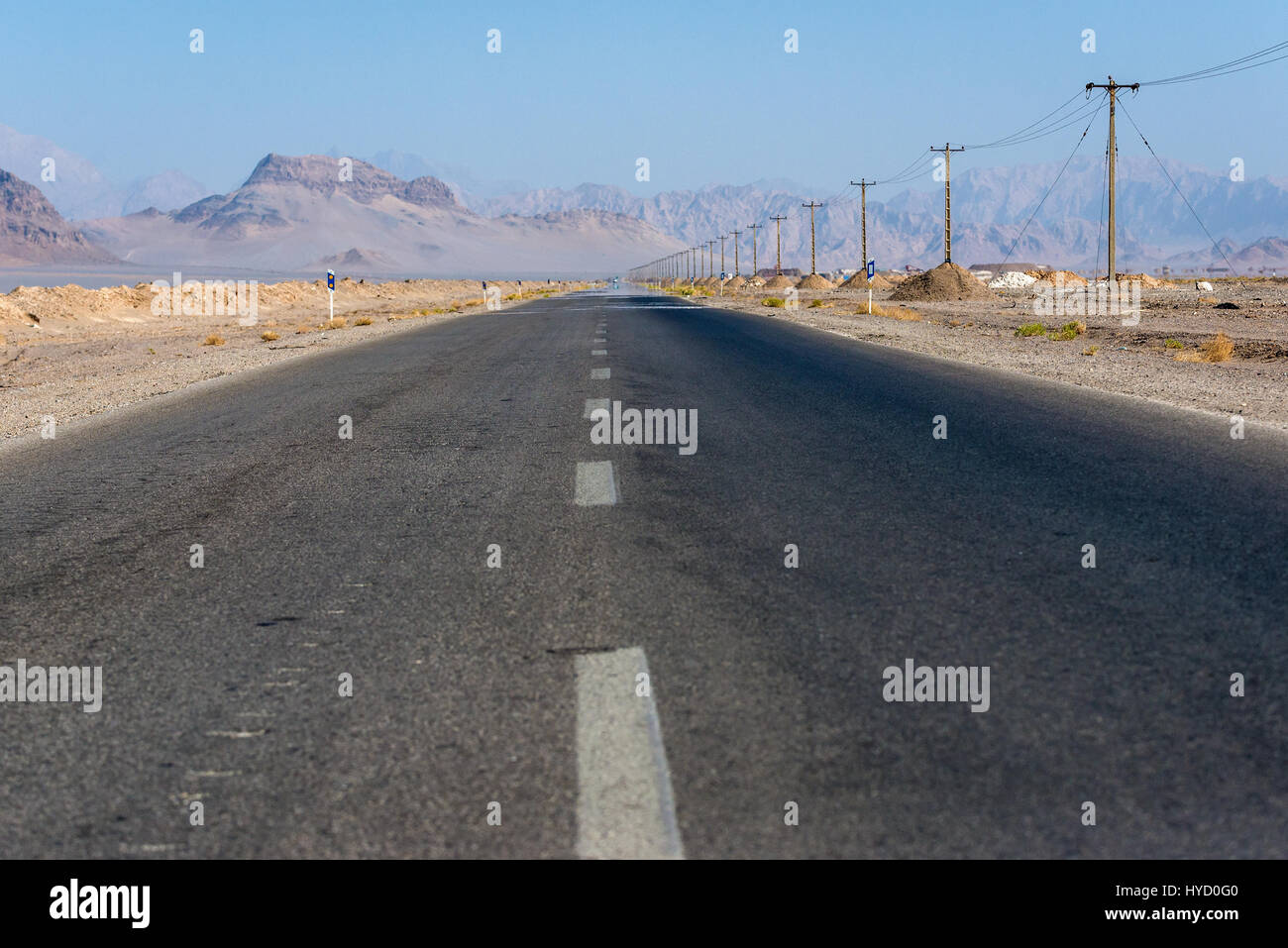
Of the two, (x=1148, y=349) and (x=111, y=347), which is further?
(x=111, y=347)

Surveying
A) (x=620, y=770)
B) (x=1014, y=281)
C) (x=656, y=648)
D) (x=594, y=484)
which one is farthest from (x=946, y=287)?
(x=620, y=770)

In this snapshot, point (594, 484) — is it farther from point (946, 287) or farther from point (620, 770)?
point (946, 287)

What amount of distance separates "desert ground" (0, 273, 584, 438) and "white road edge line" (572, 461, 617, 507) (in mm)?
7597

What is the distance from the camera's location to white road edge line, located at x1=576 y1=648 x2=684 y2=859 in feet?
9.96

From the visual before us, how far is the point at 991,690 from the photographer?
4.01 meters

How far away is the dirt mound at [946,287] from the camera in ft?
213

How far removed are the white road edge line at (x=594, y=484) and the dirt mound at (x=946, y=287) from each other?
2306 inches

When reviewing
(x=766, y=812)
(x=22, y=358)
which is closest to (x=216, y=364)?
(x=22, y=358)

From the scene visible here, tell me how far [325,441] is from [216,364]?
523 inches

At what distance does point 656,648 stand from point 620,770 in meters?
1.06

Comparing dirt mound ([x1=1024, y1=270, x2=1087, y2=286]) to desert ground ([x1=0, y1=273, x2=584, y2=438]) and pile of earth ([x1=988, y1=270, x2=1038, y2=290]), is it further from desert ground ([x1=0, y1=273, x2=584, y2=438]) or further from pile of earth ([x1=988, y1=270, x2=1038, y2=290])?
desert ground ([x1=0, y1=273, x2=584, y2=438])

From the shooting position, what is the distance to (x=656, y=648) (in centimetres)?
447

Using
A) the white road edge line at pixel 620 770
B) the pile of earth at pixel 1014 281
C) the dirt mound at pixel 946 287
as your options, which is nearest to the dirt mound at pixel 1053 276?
the pile of earth at pixel 1014 281
